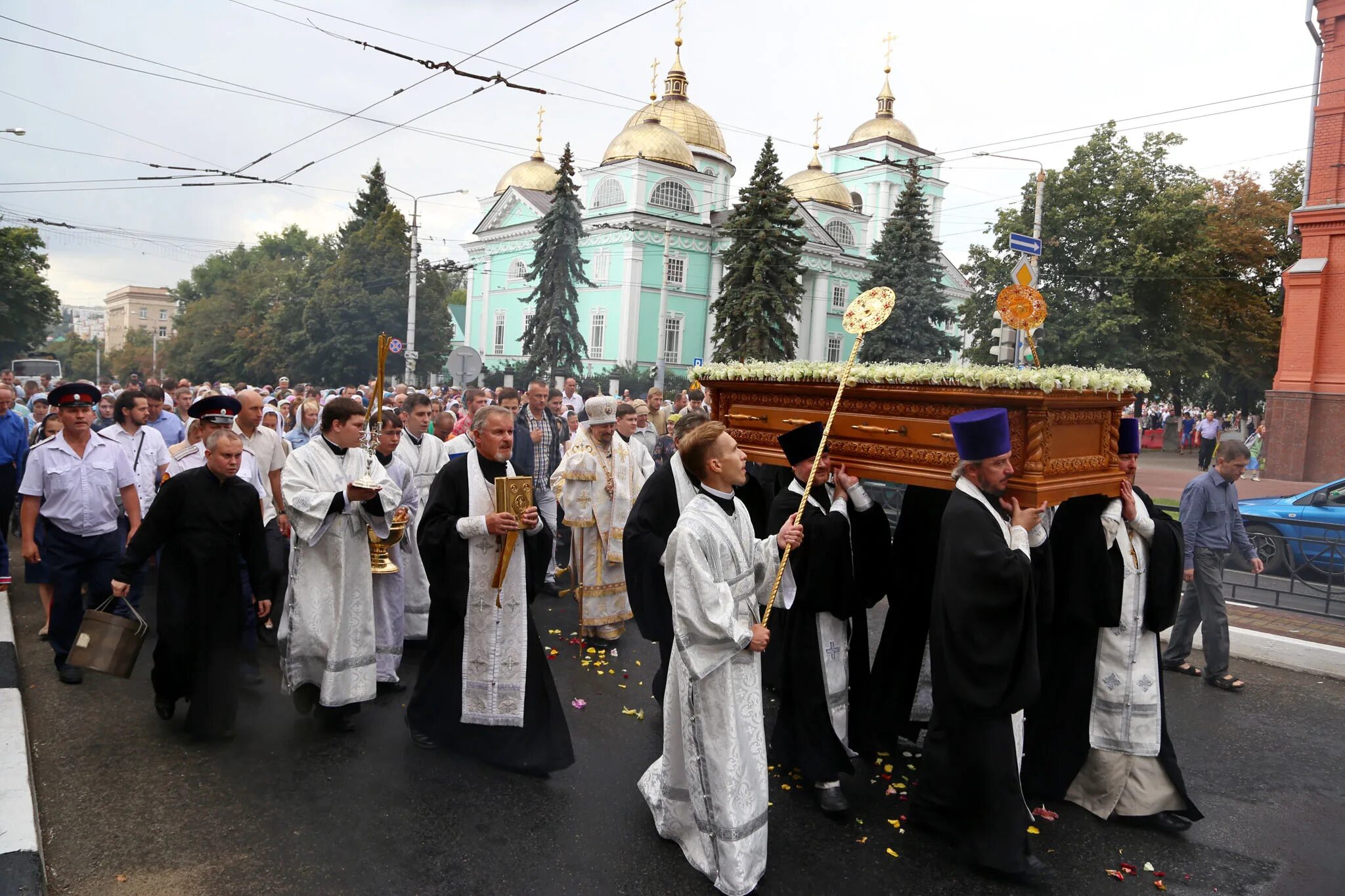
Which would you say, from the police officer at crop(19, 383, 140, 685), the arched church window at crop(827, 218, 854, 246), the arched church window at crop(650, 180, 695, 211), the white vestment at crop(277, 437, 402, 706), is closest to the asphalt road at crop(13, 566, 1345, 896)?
the white vestment at crop(277, 437, 402, 706)

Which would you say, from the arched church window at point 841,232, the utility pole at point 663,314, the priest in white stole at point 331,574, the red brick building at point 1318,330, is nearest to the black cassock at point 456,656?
the priest in white stole at point 331,574

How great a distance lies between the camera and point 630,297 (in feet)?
146

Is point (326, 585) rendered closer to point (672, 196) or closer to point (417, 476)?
point (417, 476)

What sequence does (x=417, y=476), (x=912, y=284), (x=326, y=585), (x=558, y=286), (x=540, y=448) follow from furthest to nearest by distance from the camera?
(x=558, y=286)
(x=912, y=284)
(x=540, y=448)
(x=417, y=476)
(x=326, y=585)

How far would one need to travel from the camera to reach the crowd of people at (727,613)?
3875 mm

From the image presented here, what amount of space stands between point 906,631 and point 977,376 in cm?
165

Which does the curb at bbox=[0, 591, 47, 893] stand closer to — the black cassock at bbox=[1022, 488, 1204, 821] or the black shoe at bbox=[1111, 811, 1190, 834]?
the black cassock at bbox=[1022, 488, 1204, 821]

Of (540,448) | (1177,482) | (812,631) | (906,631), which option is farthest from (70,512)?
(1177,482)

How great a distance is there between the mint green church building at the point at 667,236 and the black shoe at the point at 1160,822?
37539mm

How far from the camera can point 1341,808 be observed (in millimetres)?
4832

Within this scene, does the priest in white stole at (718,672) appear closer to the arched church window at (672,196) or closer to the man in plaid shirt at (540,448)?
the man in plaid shirt at (540,448)

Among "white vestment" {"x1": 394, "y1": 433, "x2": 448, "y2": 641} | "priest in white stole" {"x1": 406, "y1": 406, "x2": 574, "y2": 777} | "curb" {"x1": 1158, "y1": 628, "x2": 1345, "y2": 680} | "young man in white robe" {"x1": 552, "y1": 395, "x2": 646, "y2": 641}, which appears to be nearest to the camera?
"priest in white stole" {"x1": 406, "y1": 406, "x2": 574, "y2": 777}

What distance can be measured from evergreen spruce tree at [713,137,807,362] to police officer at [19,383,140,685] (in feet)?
83.3

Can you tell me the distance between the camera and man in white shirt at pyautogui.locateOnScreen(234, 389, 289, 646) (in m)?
6.71
